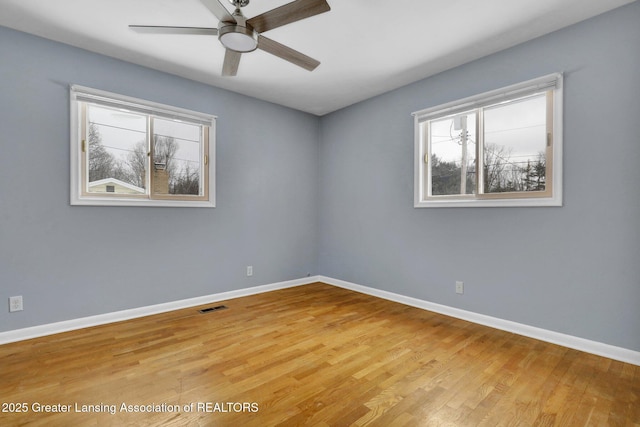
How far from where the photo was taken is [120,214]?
309cm

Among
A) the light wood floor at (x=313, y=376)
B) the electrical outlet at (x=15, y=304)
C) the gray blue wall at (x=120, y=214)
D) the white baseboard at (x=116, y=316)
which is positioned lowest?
the light wood floor at (x=313, y=376)

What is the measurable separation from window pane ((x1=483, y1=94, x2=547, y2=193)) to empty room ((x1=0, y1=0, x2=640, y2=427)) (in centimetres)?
2

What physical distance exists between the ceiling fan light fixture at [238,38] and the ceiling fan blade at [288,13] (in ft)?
0.20

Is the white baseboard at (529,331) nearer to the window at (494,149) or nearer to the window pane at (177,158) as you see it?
the window at (494,149)

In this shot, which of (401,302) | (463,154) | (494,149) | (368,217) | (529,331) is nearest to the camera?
(529,331)

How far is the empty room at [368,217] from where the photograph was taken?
A: 192cm

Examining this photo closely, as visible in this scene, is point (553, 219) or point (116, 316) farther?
point (116, 316)

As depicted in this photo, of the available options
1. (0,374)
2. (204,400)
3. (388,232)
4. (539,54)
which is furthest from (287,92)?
(0,374)

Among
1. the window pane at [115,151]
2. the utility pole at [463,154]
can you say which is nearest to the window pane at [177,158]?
the window pane at [115,151]

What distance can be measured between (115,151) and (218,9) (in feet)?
6.77

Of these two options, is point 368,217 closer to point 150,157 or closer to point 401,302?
point 401,302

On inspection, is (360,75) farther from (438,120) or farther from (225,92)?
(225,92)

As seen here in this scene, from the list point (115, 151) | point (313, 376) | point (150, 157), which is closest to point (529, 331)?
point (313, 376)

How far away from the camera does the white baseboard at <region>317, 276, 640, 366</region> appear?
2.27 metres
